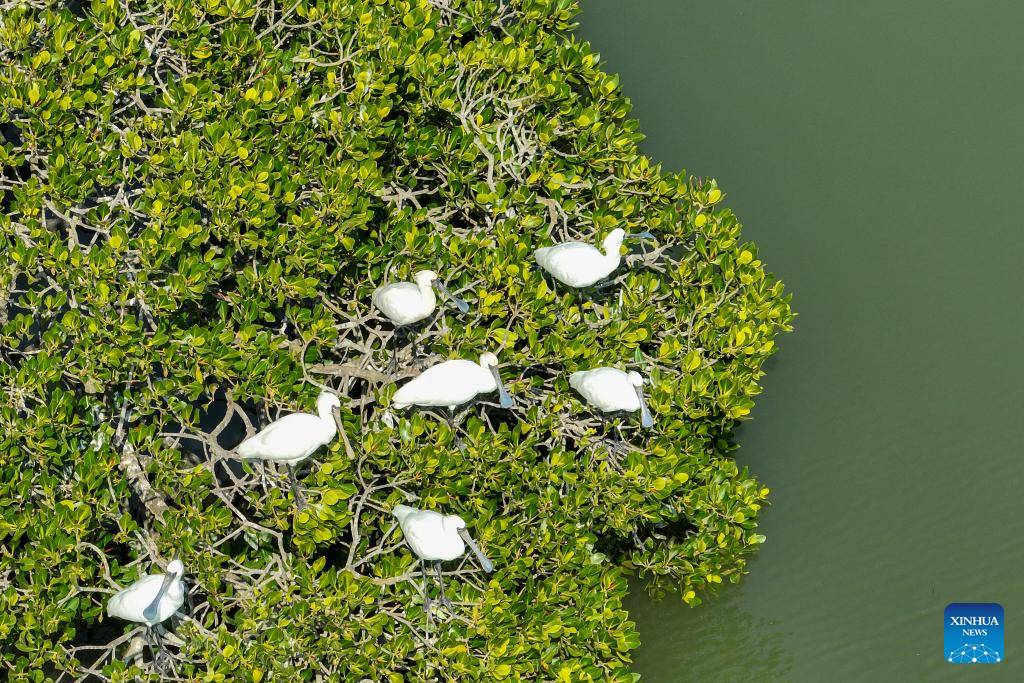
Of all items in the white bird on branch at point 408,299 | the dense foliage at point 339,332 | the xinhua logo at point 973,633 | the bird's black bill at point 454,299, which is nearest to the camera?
the dense foliage at point 339,332

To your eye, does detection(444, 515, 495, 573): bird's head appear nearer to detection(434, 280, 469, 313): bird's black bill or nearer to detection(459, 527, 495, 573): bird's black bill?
detection(459, 527, 495, 573): bird's black bill

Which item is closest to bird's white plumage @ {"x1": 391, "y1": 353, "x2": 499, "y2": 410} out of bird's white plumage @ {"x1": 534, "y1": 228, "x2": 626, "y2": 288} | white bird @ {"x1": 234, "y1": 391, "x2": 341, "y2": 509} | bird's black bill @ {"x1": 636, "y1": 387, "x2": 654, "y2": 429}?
white bird @ {"x1": 234, "y1": 391, "x2": 341, "y2": 509}

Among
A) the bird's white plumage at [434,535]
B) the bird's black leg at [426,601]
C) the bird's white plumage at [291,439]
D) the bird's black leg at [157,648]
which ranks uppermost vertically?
the bird's white plumage at [291,439]

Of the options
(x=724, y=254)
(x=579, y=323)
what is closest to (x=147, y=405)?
(x=579, y=323)

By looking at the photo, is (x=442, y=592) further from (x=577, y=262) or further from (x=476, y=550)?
(x=577, y=262)

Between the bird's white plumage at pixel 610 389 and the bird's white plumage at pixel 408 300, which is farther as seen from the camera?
the bird's white plumage at pixel 610 389

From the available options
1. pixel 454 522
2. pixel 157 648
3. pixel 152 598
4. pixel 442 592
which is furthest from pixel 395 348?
pixel 157 648

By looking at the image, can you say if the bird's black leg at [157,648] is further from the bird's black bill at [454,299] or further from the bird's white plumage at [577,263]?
the bird's white plumage at [577,263]

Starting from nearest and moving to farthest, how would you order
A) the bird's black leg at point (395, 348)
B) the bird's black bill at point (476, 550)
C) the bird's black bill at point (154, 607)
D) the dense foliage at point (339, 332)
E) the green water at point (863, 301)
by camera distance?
the bird's black bill at point (154, 607) → the dense foliage at point (339, 332) → the bird's black bill at point (476, 550) → the bird's black leg at point (395, 348) → the green water at point (863, 301)

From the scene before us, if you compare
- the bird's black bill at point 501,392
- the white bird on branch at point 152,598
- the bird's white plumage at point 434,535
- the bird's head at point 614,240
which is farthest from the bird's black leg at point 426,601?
the bird's head at point 614,240
